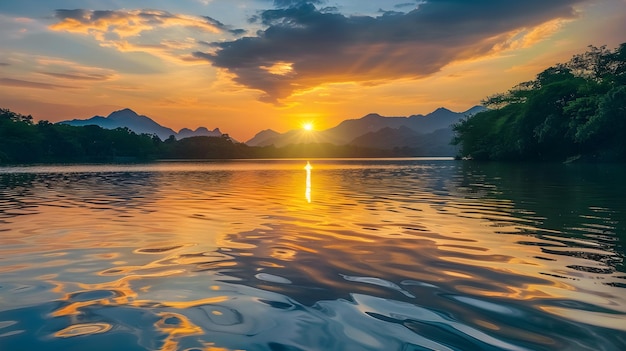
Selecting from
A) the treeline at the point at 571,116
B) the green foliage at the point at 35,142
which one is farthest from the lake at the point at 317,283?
the green foliage at the point at 35,142

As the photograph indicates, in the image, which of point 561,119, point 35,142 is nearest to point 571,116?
point 561,119

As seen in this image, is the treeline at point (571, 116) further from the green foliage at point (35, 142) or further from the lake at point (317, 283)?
the green foliage at point (35, 142)

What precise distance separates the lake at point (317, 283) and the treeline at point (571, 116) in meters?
65.2

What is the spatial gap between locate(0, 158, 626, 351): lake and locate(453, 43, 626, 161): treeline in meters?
65.2

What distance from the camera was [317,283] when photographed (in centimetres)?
814

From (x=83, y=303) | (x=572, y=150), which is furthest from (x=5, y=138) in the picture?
(x=83, y=303)

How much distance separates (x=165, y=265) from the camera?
31.3 feet

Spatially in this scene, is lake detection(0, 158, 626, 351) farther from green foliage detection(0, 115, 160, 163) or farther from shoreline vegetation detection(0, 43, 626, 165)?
green foliage detection(0, 115, 160, 163)

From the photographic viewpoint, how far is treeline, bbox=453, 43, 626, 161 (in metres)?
70.8

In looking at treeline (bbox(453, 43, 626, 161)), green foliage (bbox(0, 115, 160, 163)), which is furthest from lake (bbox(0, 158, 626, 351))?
green foliage (bbox(0, 115, 160, 163))

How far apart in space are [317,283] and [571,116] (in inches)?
3418

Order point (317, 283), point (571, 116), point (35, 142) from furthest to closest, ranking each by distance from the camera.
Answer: point (35, 142) → point (571, 116) → point (317, 283)

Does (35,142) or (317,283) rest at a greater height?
(35,142)

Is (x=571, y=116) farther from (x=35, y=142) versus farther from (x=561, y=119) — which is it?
(x=35, y=142)
